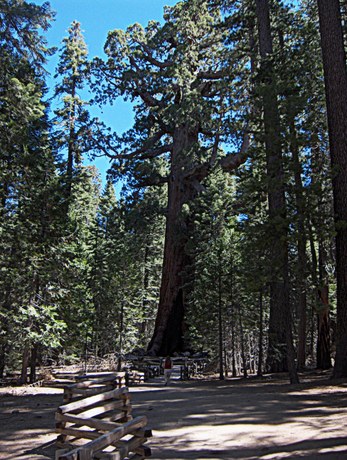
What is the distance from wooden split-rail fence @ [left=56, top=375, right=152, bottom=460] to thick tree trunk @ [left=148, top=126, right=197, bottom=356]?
53.1 feet

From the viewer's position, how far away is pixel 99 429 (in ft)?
16.8

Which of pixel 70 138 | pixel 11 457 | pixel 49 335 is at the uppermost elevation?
pixel 70 138

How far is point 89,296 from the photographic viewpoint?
105ft

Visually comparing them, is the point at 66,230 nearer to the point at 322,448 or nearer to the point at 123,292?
the point at 123,292

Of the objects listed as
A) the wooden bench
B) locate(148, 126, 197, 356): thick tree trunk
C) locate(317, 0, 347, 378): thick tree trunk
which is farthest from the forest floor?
locate(148, 126, 197, 356): thick tree trunk

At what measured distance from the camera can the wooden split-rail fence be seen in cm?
404

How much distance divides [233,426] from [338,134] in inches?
335

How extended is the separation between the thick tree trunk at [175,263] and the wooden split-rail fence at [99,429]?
1620 centimetres

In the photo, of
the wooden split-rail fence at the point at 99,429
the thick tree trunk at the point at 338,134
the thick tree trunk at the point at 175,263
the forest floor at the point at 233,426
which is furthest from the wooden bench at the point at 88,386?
the thick tree trunk at the point at 175,263

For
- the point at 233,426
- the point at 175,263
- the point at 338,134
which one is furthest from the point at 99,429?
the point at 175,263

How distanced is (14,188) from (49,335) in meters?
6.63

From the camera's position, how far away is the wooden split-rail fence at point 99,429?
4035 mm

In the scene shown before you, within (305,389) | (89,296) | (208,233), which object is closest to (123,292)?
(89,296)

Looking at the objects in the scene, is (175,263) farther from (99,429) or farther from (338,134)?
(99,429)
